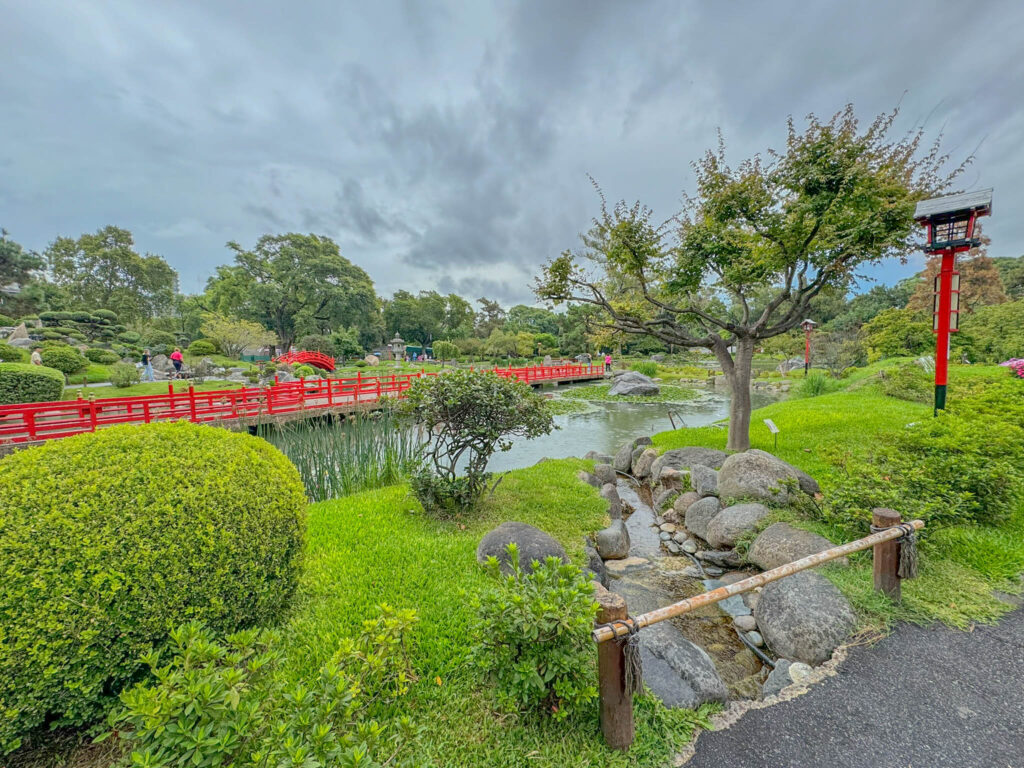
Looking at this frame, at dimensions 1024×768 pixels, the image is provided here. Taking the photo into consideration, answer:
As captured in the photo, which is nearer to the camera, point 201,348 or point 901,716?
point 901,716

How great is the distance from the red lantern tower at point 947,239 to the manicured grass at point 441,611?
430 centimetres

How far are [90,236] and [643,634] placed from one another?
43278 millimetres

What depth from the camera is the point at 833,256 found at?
→ 195 inches

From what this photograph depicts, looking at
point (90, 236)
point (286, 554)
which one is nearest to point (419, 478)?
point (286, 554)

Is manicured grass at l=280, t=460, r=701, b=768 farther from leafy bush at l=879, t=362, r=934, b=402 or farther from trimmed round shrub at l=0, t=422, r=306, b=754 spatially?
leafy bush at l=879, t=362, r=934, b=402

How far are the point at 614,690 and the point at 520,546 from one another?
139cm

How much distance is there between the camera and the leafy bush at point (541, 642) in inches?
57.7

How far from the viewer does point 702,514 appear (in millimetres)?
4332

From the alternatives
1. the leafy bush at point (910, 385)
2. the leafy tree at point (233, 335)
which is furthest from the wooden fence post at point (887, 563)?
the leafy tree at point (233, 335)

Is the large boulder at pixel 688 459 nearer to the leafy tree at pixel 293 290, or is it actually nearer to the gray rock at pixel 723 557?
the gray rock at pixel 723 557

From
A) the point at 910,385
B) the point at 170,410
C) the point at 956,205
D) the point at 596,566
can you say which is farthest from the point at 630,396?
the point at 170,410

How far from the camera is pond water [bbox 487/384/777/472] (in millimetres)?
8555

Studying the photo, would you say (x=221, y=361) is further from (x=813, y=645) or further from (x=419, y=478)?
(x=813, y=645)

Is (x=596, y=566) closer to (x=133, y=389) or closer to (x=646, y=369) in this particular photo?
(x=133, y=389)
